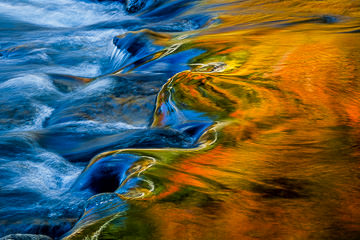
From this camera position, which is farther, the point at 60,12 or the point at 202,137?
the point at 60,12

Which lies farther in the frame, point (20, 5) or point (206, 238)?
point (20, 5)

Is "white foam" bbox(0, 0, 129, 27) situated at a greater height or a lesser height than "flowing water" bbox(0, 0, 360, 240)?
greater

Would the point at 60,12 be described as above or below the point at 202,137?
above

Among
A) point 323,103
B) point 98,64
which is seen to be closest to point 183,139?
point 323,103

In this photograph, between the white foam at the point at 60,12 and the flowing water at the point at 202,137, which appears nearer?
the flowing water at the point at 202,137

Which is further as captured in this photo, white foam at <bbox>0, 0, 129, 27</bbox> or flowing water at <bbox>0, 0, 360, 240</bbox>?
white foam at <bbox>0, 0, 129, 27</bbox>

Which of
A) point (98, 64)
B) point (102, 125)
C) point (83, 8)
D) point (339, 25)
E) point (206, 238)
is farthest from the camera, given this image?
point (83, 8)

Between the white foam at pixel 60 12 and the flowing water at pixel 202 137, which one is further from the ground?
the white foam at pixel 60 12

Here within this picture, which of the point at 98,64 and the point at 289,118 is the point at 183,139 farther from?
the point at 98,64
